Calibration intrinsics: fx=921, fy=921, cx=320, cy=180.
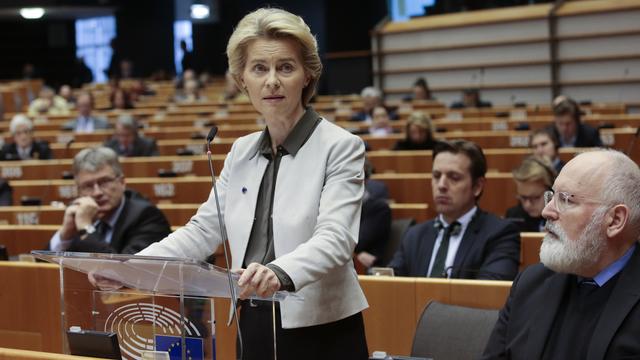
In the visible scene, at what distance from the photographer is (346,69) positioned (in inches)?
629

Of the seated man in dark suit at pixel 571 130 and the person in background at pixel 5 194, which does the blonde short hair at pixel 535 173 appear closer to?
the seated man in dark suit at pixel 571 130

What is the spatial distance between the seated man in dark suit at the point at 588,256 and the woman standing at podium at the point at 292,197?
42cm

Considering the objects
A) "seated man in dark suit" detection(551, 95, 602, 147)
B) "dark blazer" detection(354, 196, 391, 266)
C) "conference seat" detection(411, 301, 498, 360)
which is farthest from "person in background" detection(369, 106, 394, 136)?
"conference seat" detection(411, 301, 498, 360)

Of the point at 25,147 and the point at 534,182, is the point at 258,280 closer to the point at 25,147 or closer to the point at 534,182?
the point at 534,182

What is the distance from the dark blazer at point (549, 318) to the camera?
1.88 meters

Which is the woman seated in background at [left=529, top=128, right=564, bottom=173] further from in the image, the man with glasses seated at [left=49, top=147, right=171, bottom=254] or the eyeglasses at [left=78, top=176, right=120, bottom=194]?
the eyeglasses at [left=78, top=176, right=120, bottom=194]

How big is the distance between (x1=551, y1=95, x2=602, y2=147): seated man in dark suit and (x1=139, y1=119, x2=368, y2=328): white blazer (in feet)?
18.4

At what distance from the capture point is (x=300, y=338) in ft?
6.46

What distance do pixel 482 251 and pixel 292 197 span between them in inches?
62.4

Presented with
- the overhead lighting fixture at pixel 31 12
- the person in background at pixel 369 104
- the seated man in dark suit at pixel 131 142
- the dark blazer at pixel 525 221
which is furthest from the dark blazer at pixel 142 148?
the overhead lighting fixture at pixel 31 12

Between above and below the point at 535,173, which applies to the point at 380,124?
above

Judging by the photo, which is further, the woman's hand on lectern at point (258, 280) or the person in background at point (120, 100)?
the person in background at point (120, 100)

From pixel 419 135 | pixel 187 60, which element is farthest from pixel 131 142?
pixel 187 60

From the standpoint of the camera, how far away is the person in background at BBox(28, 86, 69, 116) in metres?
13.0
